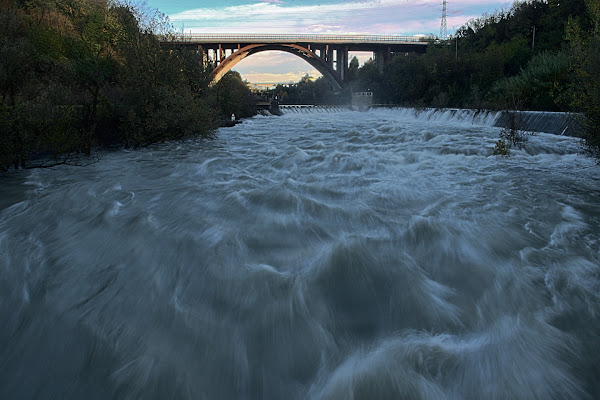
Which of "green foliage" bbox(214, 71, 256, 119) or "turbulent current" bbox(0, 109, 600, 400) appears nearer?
"turbulent current" bbox(0, 109, 600, 400)

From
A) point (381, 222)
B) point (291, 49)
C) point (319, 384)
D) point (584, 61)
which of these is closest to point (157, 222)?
point (381, 222)

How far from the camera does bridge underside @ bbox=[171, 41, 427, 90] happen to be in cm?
5334

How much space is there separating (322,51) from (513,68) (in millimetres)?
36186

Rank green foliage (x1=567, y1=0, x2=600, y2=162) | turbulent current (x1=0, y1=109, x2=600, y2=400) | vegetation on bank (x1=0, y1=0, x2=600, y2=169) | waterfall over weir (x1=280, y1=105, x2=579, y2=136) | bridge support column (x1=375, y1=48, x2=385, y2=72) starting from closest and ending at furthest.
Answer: turbulent current (x1=0, y1=109, x2=600, y2=400) → green foliage (x1=567, y1=0, x2=600, y2=162) → vegetation on bank (x1=0, y1=0, x2=600, y2=169) → waterfall over weir (x1=280, y1=105, x2=579, y2=136) → bridge support column (x1=375, y1=48, x2=385, y2=72)

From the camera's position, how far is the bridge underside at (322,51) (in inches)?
2100

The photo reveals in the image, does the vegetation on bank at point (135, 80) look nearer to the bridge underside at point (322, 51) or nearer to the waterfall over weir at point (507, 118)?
the waterfall over weir at point (507, 118)

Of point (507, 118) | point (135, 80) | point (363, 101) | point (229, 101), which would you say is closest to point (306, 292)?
point (135, 80)

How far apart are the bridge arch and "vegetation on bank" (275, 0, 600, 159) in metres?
10.4

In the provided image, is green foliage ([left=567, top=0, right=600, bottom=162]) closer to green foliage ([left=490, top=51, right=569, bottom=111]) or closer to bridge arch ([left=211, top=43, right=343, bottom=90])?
green foliage ([left=490, top=51, right=569, bottom=111])

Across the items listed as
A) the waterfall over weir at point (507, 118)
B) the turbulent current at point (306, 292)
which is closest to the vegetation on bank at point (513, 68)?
the waterfall over weir at point (507, 118)

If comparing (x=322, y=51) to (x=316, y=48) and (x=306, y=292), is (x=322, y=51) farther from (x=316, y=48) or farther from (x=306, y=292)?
(x=306, y=292)

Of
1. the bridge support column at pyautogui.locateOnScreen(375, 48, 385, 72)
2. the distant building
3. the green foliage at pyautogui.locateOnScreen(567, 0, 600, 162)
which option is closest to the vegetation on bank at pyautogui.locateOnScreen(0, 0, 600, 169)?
the green foliage at pyautogui.locateOnScreen(567, 0, 600, 162)

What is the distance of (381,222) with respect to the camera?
5277mm

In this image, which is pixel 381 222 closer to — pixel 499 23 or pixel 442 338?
pixel 442 338
